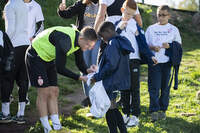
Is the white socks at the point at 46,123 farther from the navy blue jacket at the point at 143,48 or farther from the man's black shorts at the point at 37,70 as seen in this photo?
the navy blue jacket at the point at 143,48

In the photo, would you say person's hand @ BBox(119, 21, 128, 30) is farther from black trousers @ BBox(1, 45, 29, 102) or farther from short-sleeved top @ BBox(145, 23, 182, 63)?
black trousers @ BBox(1, 45, 29, 102)

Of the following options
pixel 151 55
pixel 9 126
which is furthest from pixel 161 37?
pixel 9 126

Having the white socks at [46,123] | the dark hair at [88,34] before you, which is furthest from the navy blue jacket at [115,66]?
the white socks at [46,123]

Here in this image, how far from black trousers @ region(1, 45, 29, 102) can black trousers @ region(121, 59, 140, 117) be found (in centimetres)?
157

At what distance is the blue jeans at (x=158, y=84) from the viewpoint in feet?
17.9

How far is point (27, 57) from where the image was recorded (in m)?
4.64

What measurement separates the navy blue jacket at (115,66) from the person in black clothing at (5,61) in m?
1.39

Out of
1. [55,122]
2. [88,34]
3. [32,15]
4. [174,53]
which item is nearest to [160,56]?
[174,53]

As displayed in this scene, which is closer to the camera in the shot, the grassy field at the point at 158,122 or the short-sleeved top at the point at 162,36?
the grassy field at the point at 158,122

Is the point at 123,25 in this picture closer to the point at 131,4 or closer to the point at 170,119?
the point at 131,4

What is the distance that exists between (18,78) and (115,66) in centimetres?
214

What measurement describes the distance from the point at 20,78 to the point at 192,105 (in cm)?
291

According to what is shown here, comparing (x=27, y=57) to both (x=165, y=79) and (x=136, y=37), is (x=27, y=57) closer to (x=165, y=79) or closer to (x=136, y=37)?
(x=136, y=37)

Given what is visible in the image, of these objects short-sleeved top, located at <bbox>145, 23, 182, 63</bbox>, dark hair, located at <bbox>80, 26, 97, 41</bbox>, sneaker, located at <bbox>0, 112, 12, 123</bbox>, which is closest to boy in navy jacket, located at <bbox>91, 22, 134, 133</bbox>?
dark hair, located at <bbox>80, 26, 97, 41</bbox>
